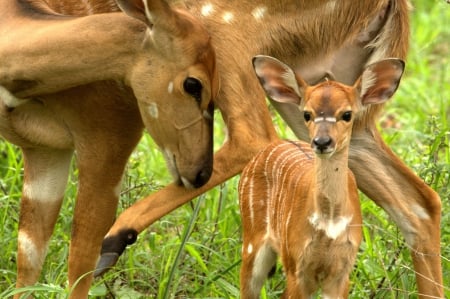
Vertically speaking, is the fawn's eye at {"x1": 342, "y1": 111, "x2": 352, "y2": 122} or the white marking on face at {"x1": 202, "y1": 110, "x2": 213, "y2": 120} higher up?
the fawn's eye at {"x1": 342, "y1": 111, "x2": 352, "y2": 122}

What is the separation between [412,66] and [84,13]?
4.08 m

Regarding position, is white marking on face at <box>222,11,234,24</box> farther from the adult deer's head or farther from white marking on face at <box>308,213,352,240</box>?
white marking on face at <box>308,213,352,240</box>

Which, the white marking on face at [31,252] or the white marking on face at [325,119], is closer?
the white marking on face at [325,119]

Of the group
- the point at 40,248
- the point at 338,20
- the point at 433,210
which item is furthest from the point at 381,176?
the point at 40,248

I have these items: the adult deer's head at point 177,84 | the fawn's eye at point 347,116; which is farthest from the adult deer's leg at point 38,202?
the fawn's eye at point 347,116

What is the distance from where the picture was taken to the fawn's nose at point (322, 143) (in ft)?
18.0

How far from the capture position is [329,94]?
5719mm

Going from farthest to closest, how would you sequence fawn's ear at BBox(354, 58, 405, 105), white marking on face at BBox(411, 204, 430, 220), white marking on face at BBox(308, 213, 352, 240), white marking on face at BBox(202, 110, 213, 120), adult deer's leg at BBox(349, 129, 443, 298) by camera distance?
1. white marking on face at BBox(411, 204, 430, 220)
2. adult deer's leg at BBox(349, 129, 443, 298)
3. white marking on face at BBox(202, 110, 213, 120)
4. fawn's ear at BBox(354, 58, 405, 105)
5. white marking on face at BBox(308, 213, 352, 240)

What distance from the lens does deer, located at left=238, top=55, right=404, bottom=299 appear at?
18.7 ft

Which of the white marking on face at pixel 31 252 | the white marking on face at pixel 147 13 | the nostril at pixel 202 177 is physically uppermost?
the white marking on face at pixel 147 13

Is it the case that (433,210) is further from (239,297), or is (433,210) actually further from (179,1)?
(179,1)

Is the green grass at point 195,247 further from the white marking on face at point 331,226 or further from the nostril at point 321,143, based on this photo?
the nostril at point 321,143

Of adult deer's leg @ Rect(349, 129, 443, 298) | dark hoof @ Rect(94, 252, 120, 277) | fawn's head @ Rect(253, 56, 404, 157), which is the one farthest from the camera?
adult deer's leg @ Rect(349, 129, 443, 298)

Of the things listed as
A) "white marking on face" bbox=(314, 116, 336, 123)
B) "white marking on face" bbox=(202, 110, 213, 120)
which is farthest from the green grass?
"white marking on face" bbox=(314, 116, 336, 123)
